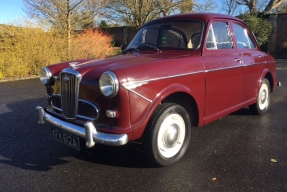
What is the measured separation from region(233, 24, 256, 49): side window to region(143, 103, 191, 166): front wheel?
2.02 meters

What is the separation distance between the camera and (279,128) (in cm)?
465

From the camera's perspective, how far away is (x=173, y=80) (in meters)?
3.27

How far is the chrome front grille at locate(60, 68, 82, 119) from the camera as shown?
10.2ft

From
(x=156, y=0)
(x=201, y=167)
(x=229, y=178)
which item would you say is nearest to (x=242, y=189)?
(x=229, y=178)

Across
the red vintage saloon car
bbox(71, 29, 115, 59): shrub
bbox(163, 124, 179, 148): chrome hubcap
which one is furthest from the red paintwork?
bbox(71, 29, 115, 59): shrub

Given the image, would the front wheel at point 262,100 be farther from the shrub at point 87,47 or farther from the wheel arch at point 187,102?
the shrub at point 87,47

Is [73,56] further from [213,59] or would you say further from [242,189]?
[242,189]

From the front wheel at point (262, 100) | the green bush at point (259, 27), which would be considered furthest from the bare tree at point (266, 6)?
the front wheel at point (262, 100)

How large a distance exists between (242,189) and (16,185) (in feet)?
7.69

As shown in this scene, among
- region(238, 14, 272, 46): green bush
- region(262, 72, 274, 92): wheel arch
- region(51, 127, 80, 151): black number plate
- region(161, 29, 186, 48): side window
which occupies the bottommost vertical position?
region(51, 127, 80, 151): black number plate

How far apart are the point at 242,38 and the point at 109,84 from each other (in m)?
3.05

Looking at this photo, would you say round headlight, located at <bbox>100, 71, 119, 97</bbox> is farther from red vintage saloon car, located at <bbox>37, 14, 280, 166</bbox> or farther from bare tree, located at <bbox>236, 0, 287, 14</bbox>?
bare tree, located at <bbox>236, 0, 287, 14</bbox>

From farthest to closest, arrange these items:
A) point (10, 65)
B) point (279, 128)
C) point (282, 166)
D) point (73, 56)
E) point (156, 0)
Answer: point (156, 0) < point (73, 56) < point (10, 65) < point (279, 128) < point (282, 166)

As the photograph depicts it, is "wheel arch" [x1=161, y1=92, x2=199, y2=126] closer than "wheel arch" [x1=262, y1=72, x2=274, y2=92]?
Yes
